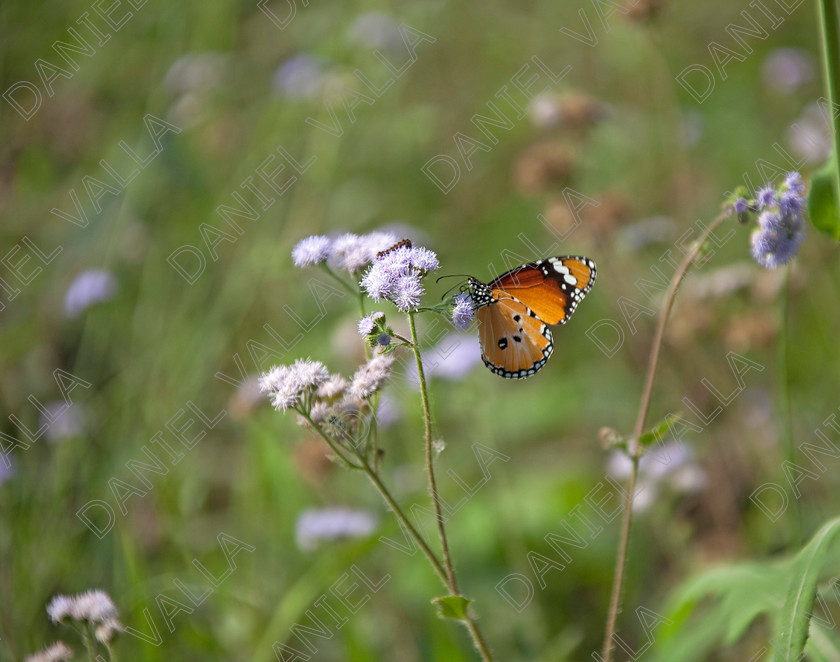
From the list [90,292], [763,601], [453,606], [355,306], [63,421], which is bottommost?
[763,601]

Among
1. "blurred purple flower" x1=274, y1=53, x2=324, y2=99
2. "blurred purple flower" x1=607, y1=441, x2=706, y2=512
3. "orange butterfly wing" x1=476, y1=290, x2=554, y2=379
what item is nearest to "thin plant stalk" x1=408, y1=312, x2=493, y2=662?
"orange butterfly wing" x1=476, y1=290, x2=554, y2=379

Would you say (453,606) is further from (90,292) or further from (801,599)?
(90,292)

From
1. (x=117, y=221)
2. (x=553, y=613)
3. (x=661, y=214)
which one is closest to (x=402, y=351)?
(x=553, y=613)

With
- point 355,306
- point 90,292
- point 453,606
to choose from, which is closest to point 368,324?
point 453,606

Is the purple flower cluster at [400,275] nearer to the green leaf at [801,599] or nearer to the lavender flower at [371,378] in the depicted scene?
the lavender flower at [371,378]

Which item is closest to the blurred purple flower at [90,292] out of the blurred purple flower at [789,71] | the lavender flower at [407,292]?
the lavender flower at [407,292]

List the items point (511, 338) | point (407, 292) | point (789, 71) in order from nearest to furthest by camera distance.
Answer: point (407, 292)
point (511, 338)
point (789, 71)
